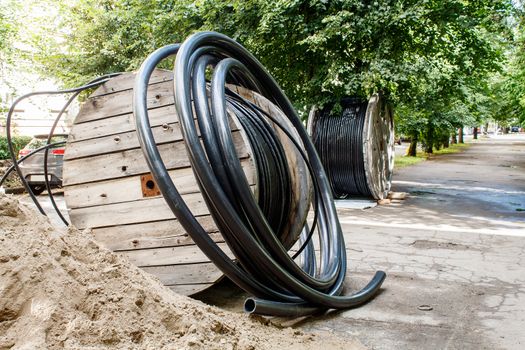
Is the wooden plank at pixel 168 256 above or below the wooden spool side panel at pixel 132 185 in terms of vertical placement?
below

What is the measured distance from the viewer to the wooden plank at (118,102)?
4.00 metres

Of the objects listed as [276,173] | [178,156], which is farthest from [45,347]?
[276,173]

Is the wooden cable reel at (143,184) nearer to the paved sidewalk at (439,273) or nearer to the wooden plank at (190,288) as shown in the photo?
the wooden plank at (190,288)

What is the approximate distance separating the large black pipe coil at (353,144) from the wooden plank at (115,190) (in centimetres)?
579

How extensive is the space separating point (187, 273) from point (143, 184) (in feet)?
2.72

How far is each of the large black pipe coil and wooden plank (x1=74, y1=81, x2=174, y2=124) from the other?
5631mm

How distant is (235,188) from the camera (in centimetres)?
285

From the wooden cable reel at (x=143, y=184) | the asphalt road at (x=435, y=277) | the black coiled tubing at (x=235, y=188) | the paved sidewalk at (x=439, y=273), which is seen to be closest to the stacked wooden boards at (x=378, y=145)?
the paved sidewalk at (x=439, y=273)

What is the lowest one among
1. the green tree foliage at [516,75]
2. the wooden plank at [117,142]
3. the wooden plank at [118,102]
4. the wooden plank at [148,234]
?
the wooden plank at [148,234]

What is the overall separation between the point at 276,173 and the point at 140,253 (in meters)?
1.30

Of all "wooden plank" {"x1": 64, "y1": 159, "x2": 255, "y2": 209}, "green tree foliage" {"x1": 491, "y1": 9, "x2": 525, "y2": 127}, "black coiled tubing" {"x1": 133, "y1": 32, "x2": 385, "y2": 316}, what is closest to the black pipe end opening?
"black coiled tubing" {"x1": 133, "y1": 32, "x2": 385, "y2": 316}

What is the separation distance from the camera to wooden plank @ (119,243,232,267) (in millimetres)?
3666

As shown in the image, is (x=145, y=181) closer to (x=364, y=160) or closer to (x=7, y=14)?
(x=364, y=160)

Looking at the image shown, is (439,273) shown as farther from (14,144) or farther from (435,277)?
(14,144)
